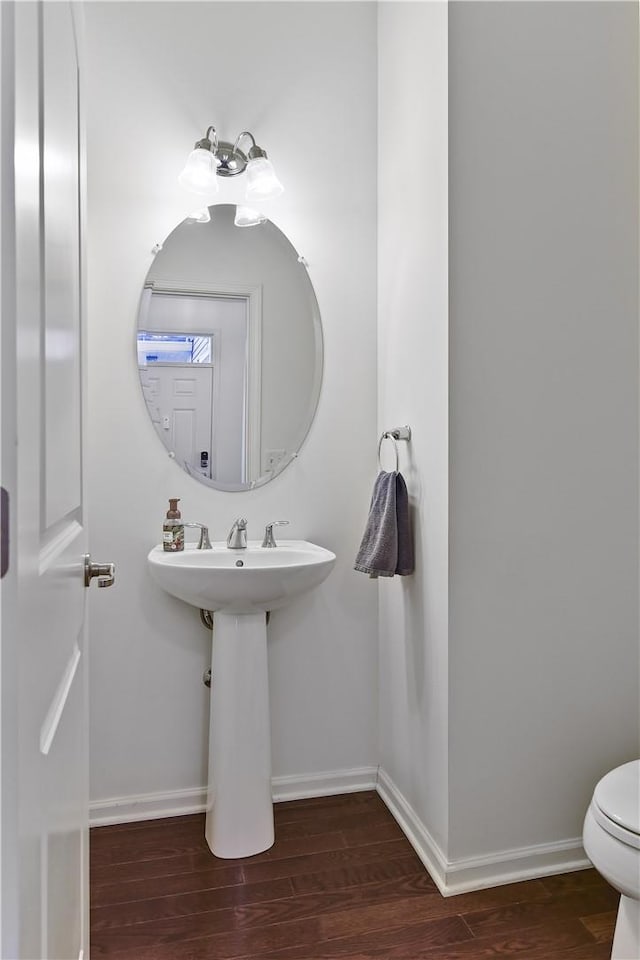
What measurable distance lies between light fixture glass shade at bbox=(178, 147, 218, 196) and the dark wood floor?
1.94 m

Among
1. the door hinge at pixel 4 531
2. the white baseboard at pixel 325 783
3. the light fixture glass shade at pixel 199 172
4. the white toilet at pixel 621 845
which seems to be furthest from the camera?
the white baseboard at pixel 325 783

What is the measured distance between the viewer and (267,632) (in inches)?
84.5

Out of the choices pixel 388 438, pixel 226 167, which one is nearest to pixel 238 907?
pixel 388 438

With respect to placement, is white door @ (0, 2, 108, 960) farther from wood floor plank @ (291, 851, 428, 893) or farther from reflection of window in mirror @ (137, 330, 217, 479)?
reflection of window in mirror @ (137, 330, 217, 479)

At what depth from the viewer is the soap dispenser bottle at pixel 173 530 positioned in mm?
1974

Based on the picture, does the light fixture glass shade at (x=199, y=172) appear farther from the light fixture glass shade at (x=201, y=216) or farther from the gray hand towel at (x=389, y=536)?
the gray hand towel at (x=389, y=536)

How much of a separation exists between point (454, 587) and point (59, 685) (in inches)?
42.2

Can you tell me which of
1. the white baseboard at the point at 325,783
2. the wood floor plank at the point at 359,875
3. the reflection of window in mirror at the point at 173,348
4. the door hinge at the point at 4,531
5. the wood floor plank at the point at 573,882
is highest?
the reflection of window in mirror at the point at 173,348

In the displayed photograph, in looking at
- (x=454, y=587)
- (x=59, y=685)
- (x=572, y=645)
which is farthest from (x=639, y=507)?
(x=59, y=685)

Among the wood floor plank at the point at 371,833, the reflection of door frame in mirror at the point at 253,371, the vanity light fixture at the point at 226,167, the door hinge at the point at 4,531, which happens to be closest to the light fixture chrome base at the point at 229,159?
the vanity light fixture at the point at 226,167

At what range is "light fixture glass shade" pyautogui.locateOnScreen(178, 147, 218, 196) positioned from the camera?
1.94 m

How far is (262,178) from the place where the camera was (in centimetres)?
201

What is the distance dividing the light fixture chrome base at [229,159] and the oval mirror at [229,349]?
0.35 ft

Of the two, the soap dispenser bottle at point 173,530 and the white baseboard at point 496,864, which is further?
the soap dispenser bottle at point 173,530
